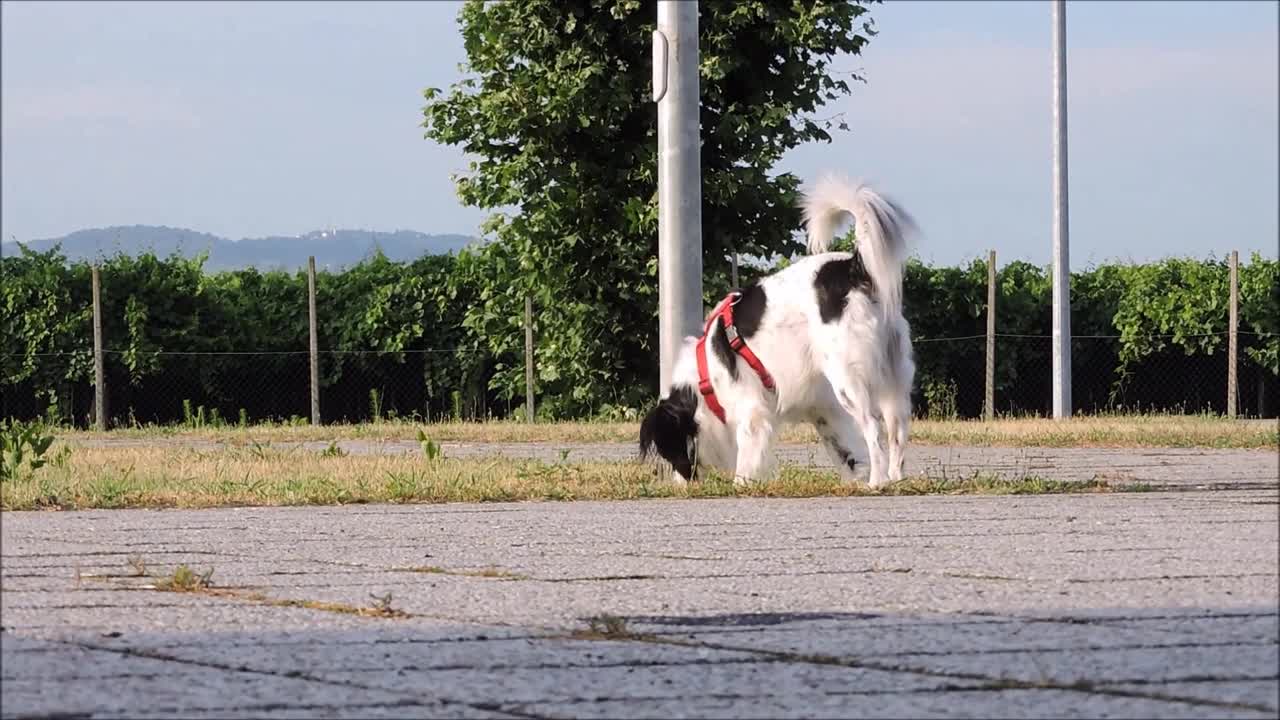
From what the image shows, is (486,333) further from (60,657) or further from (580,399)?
(60,657)

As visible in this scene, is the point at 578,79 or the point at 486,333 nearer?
the point at 578,79

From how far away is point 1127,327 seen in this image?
23500mm

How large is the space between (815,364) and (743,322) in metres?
0.55

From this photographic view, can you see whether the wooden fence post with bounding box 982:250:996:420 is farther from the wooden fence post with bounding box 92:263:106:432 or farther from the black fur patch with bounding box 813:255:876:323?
the black fur patch with bounding box 813:255:876:323

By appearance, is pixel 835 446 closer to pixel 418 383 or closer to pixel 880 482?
pixel 880 482

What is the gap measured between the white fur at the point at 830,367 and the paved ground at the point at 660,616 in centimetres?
113

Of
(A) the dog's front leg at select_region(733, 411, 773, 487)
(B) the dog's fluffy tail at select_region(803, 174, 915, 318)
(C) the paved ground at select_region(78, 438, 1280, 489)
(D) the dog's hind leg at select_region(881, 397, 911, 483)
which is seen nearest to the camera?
(B) the dog's fluffy tail at select_region(803, 174, 915, 318)

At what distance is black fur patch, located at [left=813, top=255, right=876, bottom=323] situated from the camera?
10297mm

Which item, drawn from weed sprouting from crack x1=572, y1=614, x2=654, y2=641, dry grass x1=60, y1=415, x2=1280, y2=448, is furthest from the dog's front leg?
weed sprouting from crack x1=572, y1=614, x2=654, y2=641

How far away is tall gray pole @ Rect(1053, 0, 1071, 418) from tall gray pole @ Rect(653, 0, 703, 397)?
919 centimetres

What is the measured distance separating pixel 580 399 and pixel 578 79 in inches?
147

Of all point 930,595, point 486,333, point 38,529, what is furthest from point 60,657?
point 486,333

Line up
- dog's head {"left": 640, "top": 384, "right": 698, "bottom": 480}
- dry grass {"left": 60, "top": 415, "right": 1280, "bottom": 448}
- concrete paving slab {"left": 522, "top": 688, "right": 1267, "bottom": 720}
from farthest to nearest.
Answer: dry grass {"left": 60, "top": 415, "right": 1280, "bottom": 448}
dog's head {"left": 640, "top": 384, "right": 698, "bottom": 480}
concrete paving slab {"left": 522, "top": 688, "right": 1267, "bottom": 720}

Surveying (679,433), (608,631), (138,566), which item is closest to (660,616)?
(608,631)
